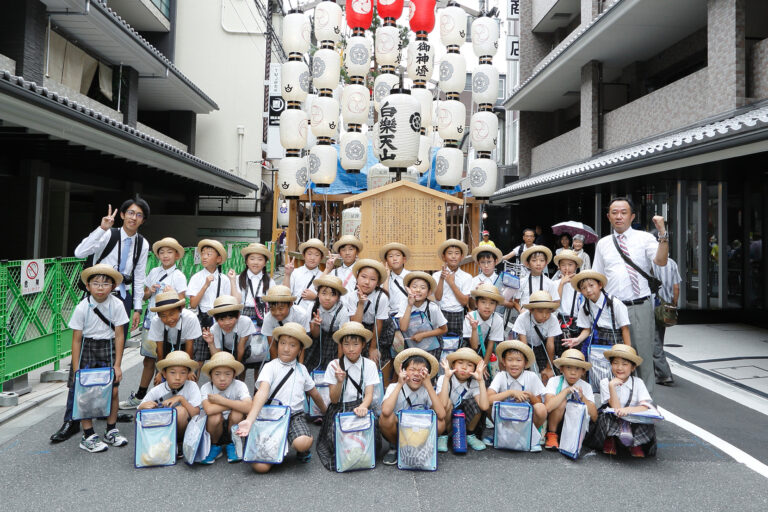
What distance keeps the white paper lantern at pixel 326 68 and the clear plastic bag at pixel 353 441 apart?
7.81 m

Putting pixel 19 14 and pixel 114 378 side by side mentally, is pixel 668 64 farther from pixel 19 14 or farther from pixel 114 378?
pixel 19 14

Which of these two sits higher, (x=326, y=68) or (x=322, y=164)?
(x=326, y=68)

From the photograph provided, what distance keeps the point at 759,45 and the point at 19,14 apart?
46.0 ft

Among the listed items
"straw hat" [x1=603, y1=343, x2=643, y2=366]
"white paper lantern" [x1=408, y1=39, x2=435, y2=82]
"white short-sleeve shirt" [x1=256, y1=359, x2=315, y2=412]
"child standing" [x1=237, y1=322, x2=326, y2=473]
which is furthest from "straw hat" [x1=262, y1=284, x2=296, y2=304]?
"white paper lantern" [x1=408, y1=39, x2=435, y2=82]

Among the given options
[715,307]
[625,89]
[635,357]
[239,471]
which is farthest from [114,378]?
[625,89]

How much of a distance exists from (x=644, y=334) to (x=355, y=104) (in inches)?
276

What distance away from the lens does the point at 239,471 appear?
158 inches

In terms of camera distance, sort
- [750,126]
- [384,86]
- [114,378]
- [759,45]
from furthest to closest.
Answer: [384,86]
[759,45]
[750,126]
[114,378]

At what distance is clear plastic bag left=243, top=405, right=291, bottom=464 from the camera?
3920 mm

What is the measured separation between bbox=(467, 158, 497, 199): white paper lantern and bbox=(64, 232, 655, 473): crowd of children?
4.64 m

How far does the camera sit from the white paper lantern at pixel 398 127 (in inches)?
343

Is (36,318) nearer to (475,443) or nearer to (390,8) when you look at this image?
(475,443)

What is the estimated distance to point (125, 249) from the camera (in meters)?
5.41

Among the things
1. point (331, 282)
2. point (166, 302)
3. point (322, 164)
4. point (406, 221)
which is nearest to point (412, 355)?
point (331, 282)
